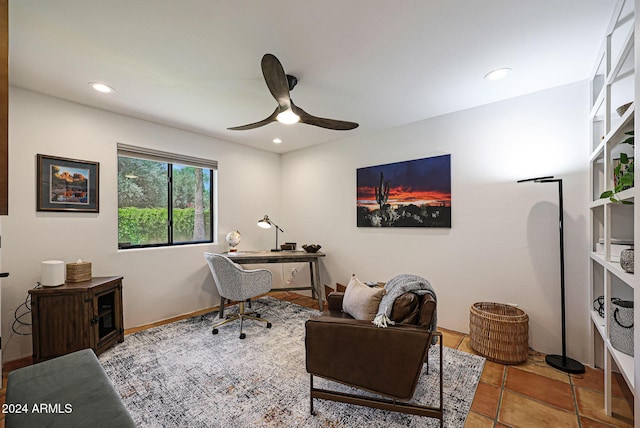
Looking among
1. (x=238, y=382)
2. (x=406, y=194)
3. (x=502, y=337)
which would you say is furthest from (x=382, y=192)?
(x=238, y=382)

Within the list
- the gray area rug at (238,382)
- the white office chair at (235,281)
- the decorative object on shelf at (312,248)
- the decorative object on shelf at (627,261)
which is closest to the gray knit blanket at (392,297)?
the gray area rug at (238,382)

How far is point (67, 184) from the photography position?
106 inches

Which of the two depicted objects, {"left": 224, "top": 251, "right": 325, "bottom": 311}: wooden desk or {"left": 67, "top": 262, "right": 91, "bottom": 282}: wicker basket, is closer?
{"left": 67, "top": 262, "right": 91, "bottom": 282}: wicker basket

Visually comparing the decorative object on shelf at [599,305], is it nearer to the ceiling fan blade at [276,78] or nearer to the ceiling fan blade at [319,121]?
the ceiling fan blade at [319,121]

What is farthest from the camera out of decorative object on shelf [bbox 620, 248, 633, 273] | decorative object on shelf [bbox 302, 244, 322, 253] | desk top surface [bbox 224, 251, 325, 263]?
decorative object on shelf [bbox 302, 244, 322, 253]

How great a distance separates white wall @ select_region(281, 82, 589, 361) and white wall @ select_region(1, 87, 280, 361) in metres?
2.05

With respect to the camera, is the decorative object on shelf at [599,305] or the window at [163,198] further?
the window at [163,198]

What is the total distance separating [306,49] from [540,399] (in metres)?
2.90

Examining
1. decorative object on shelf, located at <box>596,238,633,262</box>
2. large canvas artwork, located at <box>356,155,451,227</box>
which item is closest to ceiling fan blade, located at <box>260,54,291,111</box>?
large canvas artwork, located at <box>356,155,451,227</box>

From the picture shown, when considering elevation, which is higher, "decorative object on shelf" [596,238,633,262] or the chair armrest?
"decorative object on shelf" [596,238,633,262]

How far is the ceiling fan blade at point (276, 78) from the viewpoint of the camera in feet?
5.27

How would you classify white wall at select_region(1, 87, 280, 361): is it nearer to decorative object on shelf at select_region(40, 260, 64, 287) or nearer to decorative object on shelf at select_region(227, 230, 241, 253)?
decorative object on shelf at select_region(227, 230, 241, 253)

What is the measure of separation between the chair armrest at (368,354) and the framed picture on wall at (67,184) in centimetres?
268

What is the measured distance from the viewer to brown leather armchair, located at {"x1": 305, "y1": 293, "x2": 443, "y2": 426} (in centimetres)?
158
